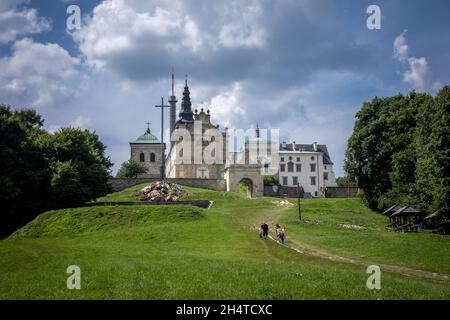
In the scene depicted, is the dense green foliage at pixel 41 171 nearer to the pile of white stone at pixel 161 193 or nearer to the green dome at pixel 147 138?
the pile of white stone at pixel 161 193

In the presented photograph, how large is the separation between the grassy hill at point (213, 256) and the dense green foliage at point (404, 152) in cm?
442

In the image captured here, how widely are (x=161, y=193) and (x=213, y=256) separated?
35.4m

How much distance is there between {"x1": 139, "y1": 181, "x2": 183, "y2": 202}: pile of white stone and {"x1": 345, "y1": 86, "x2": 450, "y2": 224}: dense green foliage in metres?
23.6

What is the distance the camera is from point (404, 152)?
51688 millimetres

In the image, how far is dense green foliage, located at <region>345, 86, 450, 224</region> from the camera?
132 feet

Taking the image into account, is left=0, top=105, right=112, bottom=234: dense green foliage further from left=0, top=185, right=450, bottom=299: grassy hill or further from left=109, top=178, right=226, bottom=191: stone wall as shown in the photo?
left=109, top=178, right=226, bottom=191: stone wall

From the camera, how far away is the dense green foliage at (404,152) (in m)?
40.2

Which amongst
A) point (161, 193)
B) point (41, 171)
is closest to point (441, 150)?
point (161, 193)

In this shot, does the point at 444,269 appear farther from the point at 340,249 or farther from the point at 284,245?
the point at 284,245

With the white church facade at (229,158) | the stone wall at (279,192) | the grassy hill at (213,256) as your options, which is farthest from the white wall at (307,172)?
the grassy hill at (213,256)

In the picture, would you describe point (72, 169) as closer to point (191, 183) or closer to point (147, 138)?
point (191, 183)

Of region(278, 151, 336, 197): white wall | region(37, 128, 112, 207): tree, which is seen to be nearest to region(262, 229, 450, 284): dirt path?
region(37, 128, 112, 207): tree
